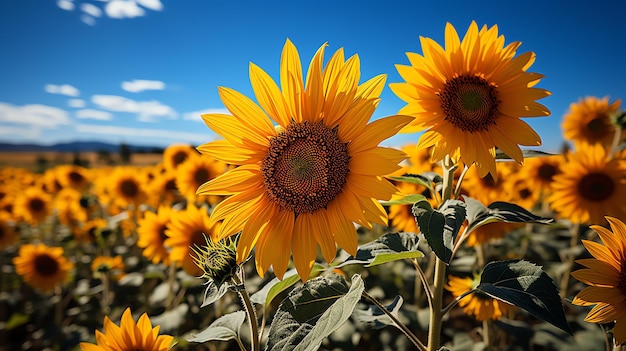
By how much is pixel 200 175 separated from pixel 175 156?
47.0 inches

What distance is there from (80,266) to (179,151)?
8.41ft

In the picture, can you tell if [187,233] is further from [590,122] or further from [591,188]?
[590,122]

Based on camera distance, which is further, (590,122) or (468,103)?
(590,122)

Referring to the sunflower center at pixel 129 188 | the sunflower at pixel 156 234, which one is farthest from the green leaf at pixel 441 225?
the sunflower center at pixel 129 188

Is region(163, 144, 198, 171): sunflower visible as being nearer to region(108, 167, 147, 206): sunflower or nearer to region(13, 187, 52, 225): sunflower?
region(108, 167, 147, 206): sunflower

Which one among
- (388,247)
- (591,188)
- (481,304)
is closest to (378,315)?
(388,247)

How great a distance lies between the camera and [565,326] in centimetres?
114

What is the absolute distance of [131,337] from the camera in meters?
1.66

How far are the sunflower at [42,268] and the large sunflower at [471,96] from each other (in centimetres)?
547

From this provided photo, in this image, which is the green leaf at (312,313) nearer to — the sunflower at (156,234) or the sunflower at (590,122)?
the sunflower at (156,234)

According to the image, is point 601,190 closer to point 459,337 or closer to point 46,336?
point 459,337

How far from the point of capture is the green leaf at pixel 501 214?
4.48 ft

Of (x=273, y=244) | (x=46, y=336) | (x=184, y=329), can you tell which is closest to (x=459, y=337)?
(x=273, y=244)

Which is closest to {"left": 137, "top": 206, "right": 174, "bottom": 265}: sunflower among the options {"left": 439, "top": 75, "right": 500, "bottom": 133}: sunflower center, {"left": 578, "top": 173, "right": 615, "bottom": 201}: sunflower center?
{"left": 439, "top": 75, "right": 500, "bottom": 133}: sunflower center
